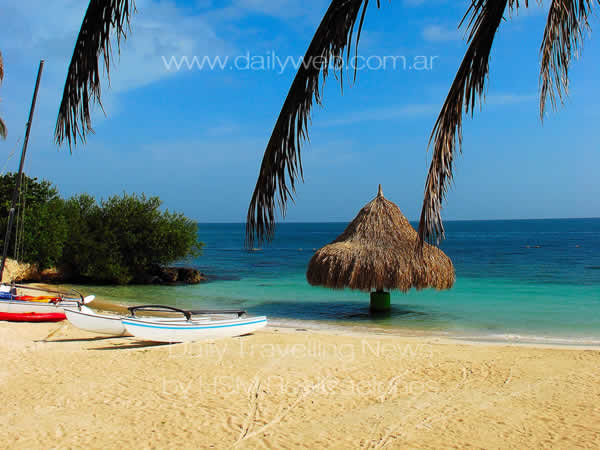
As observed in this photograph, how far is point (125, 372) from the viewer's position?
26.2 feet

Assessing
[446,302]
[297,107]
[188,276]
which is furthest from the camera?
[188,276]

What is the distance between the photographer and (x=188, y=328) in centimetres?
1011

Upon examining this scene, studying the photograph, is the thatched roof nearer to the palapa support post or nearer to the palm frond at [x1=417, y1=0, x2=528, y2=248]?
the palapa support post

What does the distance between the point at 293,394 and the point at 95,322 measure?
199 inches

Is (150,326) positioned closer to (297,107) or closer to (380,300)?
→ (380,300)

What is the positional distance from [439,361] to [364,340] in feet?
7.06

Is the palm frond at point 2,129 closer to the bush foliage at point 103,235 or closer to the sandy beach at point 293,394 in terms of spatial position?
the bush foliage at point 103,235

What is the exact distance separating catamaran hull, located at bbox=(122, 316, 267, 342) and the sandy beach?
0.87 feet

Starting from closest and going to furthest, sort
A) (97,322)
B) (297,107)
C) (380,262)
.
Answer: (297,107), (97,322), (380,262)

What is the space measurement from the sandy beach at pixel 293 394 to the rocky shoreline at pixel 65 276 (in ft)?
36.2

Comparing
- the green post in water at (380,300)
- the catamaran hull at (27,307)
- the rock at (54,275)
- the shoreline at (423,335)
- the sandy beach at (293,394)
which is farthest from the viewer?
the rock at (54,275)

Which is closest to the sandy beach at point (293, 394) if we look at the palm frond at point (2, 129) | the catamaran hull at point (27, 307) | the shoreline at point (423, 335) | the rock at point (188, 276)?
the shoreline at point (423, 335)

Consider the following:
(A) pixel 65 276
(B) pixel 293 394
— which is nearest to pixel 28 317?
(B) pixel 293 394

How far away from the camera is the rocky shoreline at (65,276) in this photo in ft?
65.9
